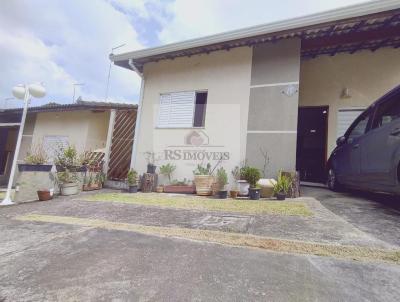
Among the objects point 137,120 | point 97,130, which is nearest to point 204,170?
point 137,120

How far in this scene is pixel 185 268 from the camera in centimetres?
175

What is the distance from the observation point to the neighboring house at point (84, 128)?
26.2 feet

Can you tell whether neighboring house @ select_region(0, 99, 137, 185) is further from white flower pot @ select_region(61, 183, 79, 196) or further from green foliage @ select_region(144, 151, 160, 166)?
white flower pot @ select_region(61, 183, 79, 196)

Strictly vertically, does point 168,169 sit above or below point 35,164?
above

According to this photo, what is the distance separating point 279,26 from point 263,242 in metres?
4.82

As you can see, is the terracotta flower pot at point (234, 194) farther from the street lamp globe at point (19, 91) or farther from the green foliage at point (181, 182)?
the street lamp globe at point (19, 91)

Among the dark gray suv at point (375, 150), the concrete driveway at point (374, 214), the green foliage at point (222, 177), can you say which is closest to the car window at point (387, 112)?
the dark gray suv at point (375, 150)

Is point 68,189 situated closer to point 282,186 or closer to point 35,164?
point 35,164

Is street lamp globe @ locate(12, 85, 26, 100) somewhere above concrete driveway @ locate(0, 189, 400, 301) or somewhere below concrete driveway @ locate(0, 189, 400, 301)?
above

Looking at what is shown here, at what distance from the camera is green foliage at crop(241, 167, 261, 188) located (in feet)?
16.8

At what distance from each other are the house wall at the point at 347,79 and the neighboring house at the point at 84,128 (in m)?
6.05

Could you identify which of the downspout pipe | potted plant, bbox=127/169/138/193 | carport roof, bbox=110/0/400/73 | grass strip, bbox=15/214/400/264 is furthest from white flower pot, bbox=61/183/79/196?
carport roof, bbox=110/0/400/73

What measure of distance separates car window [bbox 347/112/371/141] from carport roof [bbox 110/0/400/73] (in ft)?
6.54

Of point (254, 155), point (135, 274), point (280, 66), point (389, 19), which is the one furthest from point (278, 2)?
point (135, 274)
